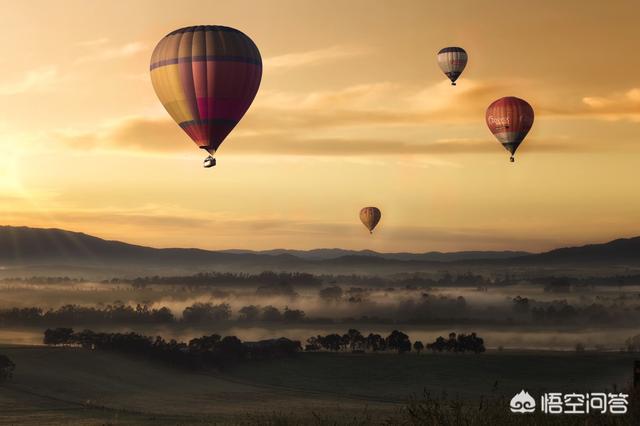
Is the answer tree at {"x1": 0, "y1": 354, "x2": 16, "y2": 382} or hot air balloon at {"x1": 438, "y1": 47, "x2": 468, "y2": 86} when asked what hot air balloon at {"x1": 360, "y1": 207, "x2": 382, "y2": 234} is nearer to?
hot air balloon at {"x1": 438, "y1": 47, "x2": 468, "y2": 86}

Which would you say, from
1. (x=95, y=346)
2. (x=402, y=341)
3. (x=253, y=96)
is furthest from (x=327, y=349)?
(x=253, y=96)

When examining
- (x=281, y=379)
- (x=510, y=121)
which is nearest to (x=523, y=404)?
(x=510, y=121)

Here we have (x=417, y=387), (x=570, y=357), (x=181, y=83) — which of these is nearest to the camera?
(x=181, y=83)

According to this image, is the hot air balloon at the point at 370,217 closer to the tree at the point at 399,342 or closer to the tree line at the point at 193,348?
the tree line at the point at 193,348

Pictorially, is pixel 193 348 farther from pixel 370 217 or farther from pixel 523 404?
pixel 523 404

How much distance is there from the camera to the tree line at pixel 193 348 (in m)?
152

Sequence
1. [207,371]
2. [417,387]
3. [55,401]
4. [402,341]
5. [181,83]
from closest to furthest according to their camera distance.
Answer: [181,83], [55,401], [417,387], [207,371], [402,341]

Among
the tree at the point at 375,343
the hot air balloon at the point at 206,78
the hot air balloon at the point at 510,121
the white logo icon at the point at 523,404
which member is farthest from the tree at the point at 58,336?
the white logo icon at the point at 523,404

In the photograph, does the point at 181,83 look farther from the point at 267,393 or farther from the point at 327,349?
the point at 327,349

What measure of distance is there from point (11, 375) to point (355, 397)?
1625 inches

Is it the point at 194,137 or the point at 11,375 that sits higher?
the point at 194,137

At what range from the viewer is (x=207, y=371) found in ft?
497

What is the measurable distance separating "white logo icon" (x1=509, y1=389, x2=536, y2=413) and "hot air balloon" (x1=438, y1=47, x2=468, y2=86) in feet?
256

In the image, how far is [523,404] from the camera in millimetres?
19922
